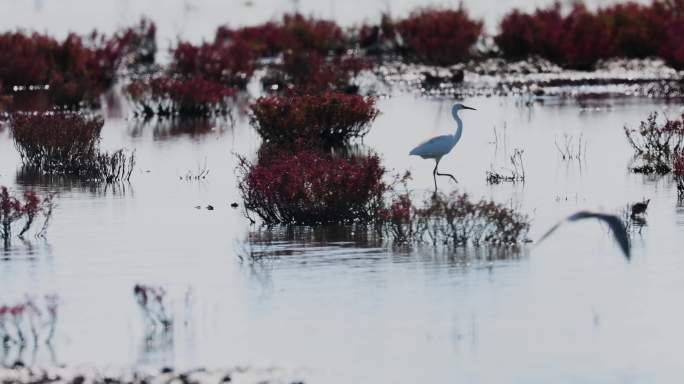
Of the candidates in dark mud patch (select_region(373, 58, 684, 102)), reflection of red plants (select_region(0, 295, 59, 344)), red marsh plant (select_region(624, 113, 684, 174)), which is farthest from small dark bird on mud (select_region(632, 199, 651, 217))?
dark mud patch (select_region(373, 58, 684, 102))

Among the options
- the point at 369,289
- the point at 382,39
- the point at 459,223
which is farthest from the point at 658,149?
the point at 382,39

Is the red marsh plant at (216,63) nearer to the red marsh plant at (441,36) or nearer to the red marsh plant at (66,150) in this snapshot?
the red marsh plant at (441,36)

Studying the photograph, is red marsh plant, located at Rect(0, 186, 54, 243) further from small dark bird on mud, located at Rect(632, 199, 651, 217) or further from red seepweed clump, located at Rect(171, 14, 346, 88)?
red seepweed clump, located at Rect(171, 14, 346, 88)

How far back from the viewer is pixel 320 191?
1409 centimetres

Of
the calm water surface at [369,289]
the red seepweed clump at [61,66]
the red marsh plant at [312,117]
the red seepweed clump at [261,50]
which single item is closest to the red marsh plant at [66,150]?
the calm water surface at [369,289]

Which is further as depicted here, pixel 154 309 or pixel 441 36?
pixel 441 36

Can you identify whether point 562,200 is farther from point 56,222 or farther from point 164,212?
point 56,222

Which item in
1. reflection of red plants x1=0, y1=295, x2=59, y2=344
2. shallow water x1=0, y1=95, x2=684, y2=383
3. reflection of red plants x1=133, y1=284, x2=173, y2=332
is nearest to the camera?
shallow water x1=0, y1=95, x2=684, y2=383

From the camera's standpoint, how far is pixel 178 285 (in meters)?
11.5

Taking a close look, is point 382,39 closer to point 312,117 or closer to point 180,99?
point 180,99

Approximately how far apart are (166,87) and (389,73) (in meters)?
10.5

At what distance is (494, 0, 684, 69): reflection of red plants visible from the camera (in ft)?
127

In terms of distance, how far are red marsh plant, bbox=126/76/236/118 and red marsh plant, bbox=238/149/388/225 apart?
1474cm

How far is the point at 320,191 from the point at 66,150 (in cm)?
618
